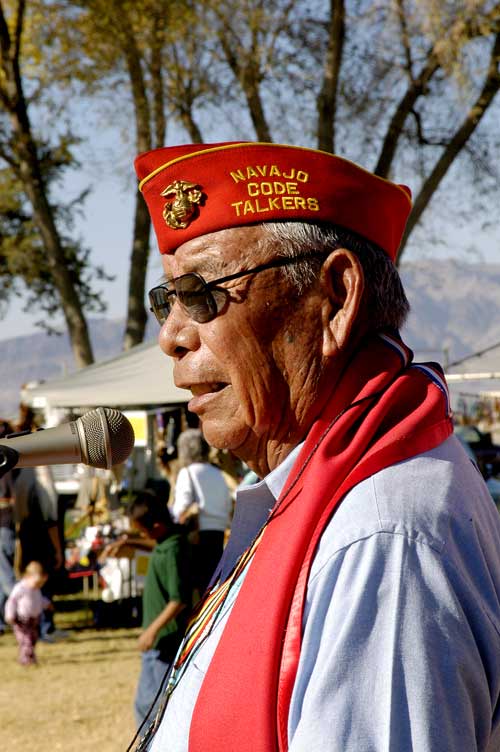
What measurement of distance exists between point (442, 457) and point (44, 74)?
1338 centimetres

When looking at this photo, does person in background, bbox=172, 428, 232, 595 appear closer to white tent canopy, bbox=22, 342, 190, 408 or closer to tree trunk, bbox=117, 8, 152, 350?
white tent canopy, bbox=22, 342, 190, 408

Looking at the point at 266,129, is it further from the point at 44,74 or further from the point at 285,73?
the point at 44,74

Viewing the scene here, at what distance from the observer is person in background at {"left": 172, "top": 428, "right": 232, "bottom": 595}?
7.07 metres

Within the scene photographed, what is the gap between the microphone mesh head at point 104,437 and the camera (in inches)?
71.8

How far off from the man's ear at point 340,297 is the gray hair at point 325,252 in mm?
25

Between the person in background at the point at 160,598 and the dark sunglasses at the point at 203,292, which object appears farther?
the person in background at the point at 160,598

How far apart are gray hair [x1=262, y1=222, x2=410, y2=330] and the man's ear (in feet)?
0.08

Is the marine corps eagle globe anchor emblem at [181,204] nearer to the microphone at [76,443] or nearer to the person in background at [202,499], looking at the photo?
the microphone at [76,443]

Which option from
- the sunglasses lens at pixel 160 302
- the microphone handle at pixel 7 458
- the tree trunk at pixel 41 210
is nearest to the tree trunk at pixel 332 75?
the tree trunk at pixel 41 210

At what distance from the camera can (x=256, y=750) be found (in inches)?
49.4

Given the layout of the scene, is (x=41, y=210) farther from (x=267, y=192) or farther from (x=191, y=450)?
(x=267, y=192)

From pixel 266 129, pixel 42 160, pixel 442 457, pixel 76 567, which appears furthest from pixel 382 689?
pixel 42 160

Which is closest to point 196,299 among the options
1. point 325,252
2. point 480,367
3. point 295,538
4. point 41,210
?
point 325,252

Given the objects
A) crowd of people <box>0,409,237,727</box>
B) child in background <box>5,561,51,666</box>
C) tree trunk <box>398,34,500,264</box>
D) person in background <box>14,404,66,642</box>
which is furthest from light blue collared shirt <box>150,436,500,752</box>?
tree trunk <box>398,34,500,264</box>
